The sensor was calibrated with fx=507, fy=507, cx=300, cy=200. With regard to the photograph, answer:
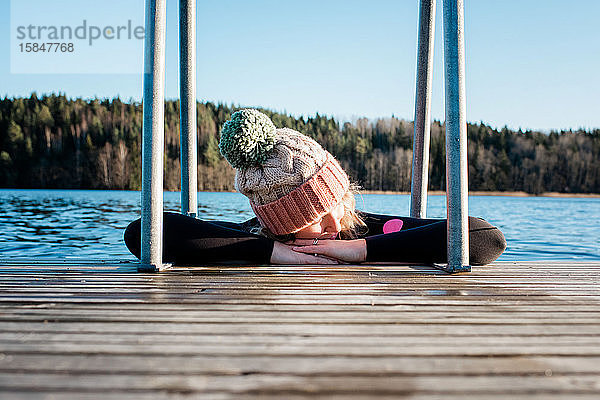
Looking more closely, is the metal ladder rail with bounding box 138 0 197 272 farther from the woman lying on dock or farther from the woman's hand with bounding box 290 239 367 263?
the woman's hand with bounding box 290 239 367 263

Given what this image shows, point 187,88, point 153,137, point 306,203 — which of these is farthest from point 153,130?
point 187,88

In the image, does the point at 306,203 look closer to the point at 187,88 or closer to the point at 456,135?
the point at 456,135

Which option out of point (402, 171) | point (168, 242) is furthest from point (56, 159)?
point (168, 242)

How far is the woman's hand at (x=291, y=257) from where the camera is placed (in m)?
3.23

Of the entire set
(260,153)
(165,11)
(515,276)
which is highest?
(165,11)

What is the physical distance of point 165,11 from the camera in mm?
2840

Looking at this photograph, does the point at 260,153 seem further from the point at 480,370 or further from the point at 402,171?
the point at 402,171

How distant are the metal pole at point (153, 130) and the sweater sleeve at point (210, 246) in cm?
39

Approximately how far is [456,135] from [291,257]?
1.25 m

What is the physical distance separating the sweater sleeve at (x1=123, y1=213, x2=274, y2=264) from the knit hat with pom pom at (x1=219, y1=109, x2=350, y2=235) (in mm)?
241

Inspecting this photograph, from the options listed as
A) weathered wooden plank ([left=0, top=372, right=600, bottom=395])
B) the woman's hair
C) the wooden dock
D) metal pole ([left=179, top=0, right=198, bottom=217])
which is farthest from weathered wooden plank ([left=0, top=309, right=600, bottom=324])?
metal pole ([left=179, top=0, right=198, bottom=217])

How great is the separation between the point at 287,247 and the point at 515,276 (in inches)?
53.7

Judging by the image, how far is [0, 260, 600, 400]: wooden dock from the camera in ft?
3.94

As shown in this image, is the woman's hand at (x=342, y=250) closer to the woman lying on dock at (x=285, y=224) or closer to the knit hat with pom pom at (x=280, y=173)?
the woman lying on dock at (x=285, y=224)
